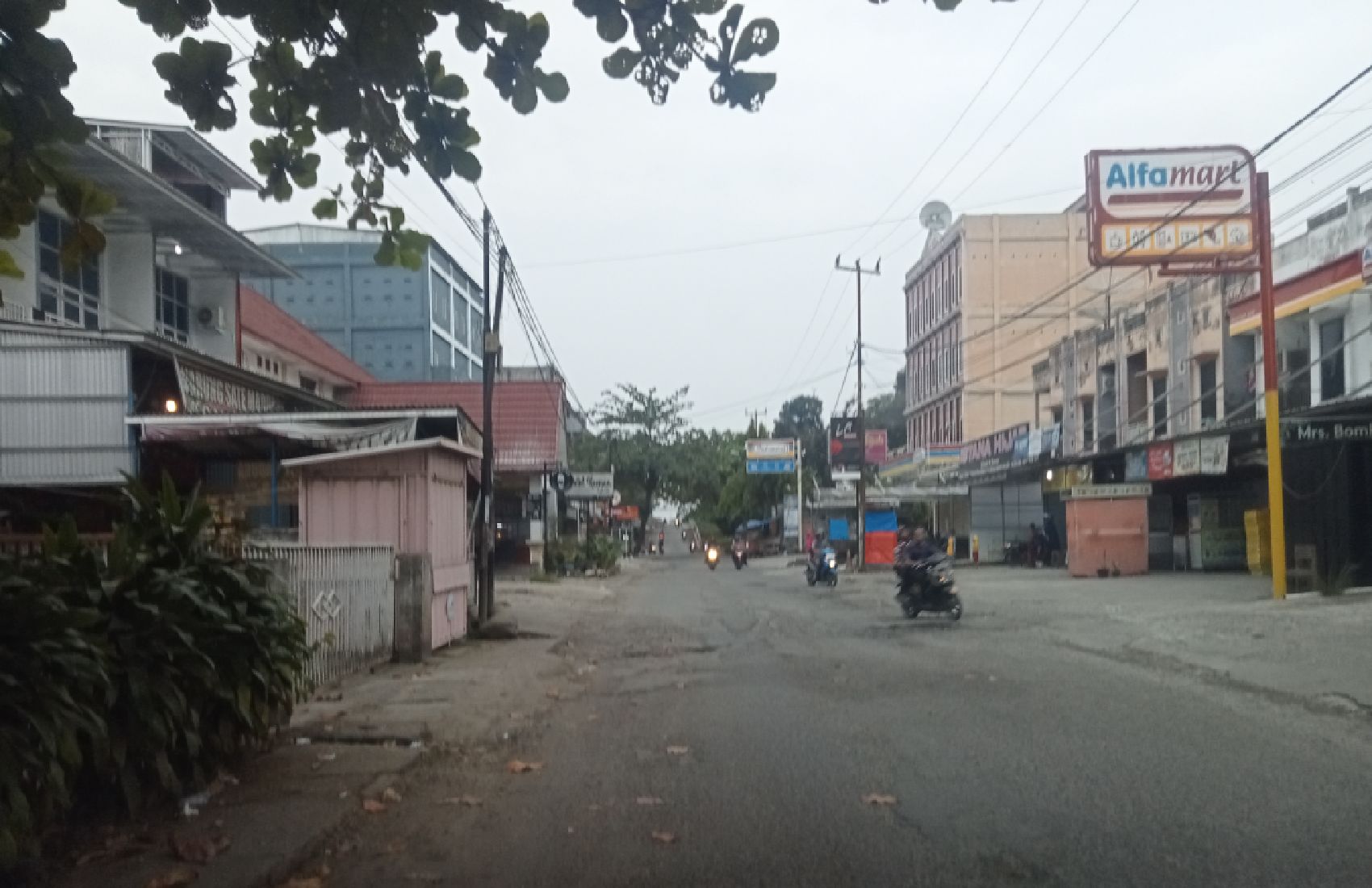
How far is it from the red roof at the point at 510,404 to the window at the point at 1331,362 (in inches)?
684

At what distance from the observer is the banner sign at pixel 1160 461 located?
28.8 m

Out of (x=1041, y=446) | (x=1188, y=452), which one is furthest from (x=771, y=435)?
(x=1188, y=452)

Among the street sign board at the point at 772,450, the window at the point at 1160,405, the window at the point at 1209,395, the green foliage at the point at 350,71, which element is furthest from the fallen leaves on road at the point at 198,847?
the street sign board at the point at 772,450

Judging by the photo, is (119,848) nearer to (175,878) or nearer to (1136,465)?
(175,878)

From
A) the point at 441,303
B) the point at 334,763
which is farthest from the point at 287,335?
the point at 334,763

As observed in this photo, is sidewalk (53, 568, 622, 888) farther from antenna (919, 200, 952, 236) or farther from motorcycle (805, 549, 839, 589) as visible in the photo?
antenna (919, 200, 952, 236)

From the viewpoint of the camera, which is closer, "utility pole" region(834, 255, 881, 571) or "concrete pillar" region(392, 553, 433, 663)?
"concrete pillar" region(392, 553, 433, 663)

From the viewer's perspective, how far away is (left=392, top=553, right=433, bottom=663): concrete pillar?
15.0 meters

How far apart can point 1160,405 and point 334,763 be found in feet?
97.0

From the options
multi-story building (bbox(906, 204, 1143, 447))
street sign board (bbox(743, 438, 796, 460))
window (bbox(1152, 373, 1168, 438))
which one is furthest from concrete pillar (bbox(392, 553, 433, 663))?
street sign board (bbox(743, 438, 796, 460))

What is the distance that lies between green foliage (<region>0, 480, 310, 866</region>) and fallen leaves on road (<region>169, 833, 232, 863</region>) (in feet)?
1.19

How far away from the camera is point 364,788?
806cm

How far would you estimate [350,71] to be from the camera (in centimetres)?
698

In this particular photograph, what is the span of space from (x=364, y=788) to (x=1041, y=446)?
34071 mm
